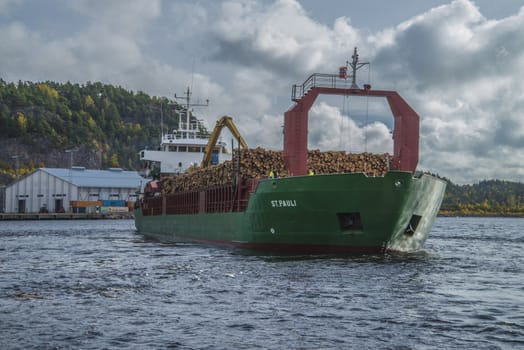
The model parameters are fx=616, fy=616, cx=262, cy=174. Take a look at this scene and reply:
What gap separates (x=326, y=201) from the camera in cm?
2097

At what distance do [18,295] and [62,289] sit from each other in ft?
3.74

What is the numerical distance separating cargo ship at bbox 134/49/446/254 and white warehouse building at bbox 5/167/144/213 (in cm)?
7821

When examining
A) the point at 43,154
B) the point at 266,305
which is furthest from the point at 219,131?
the point at 43,154

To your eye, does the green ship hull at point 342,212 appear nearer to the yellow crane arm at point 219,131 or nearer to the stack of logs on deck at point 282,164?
the stack of logs on deck at point 282,164

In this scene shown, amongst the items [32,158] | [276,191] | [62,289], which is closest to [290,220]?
[276,191]

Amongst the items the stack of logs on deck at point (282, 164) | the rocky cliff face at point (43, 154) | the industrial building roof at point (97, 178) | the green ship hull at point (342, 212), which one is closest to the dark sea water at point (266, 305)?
the green ship hull at point (342, 212)

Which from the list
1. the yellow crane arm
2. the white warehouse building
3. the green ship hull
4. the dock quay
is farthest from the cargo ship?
the white warehouse building

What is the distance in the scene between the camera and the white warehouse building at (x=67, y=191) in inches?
4080

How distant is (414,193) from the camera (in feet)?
68.5

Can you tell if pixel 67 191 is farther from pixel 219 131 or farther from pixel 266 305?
pixel 266 305

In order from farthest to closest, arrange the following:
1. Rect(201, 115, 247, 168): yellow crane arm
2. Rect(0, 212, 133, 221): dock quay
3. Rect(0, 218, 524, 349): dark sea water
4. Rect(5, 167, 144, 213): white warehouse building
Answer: Rect(5, 167, 144, 213): white warehouse building, Rect(0, 212, 133, 221): dock quay, Rect(201, 115, 247, 168): yellow crane arm, Rect(0, 218, 524, 349): dark sea water

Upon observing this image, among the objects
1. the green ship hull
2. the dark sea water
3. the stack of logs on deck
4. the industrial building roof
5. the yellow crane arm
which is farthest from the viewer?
the industrial building roof

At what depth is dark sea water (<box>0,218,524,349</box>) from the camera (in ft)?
31.1

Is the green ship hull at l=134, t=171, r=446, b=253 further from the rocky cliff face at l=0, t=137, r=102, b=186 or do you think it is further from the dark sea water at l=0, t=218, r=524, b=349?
the rocky cliff face at l=0, t=137, r=102, b=186
